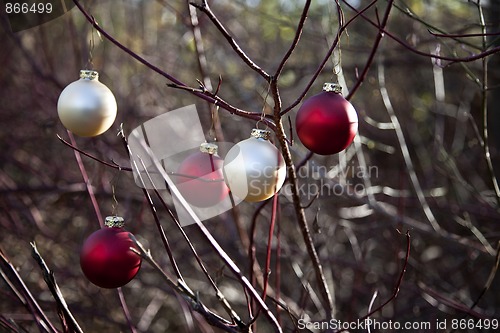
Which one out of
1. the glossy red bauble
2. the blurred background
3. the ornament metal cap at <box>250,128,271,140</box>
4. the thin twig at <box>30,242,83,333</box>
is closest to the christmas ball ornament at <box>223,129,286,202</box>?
the ornament metal cap at <box>250,128,271,140</box>

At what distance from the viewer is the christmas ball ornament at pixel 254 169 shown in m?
0.97

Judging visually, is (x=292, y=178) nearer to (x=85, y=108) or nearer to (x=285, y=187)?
(x=85, y=108)

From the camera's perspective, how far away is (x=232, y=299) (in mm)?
2973

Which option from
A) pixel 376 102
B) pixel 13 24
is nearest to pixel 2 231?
pixel 13 24

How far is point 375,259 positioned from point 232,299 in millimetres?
1086

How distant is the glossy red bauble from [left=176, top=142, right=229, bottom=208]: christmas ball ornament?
14cm

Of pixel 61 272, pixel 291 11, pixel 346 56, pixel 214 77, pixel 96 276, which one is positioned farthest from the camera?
pixel 346 56

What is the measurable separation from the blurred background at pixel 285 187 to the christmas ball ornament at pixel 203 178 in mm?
887

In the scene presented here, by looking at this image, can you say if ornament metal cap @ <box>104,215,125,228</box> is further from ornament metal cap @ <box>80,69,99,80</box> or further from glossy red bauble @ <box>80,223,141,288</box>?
ornament metal cap @ <box>80,69,99,80</box>

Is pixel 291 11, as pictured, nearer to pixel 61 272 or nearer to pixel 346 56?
pixel 346 56

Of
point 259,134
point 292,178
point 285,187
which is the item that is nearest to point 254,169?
point 259,134

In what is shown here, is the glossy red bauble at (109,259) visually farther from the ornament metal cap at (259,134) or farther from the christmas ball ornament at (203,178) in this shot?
the ornament metal cap at (259,134)

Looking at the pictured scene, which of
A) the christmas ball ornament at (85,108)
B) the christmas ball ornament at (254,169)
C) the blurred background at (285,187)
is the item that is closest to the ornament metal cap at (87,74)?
the christmas ball ornament at (85,108)

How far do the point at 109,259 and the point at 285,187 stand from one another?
1.53 metres
